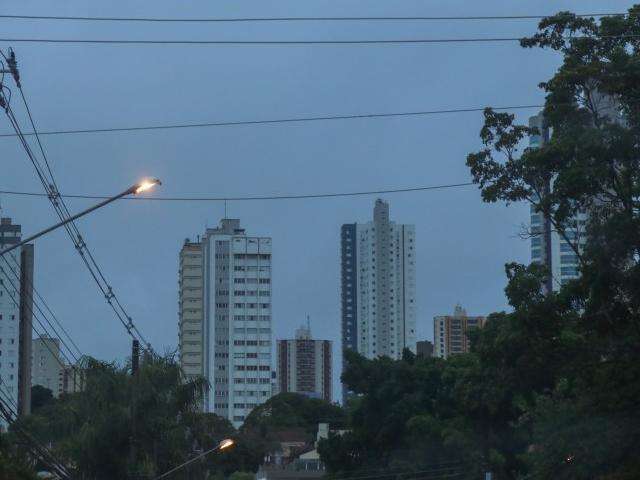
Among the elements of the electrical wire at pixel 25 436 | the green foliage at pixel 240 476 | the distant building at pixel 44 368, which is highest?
the distant building at pixel 44 368

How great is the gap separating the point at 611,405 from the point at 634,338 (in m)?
2.57

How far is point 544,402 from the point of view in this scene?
146 feet

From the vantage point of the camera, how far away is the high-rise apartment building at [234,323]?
148125 millimetres

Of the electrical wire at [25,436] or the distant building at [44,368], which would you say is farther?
the distant building at [44,368]

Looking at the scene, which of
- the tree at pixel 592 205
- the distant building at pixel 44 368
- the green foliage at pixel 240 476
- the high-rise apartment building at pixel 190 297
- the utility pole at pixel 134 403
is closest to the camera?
the tree at pixel 592 205

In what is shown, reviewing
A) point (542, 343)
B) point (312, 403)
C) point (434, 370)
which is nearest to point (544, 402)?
point (542, 343)

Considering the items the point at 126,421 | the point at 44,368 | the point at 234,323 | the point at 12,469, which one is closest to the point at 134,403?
the point at 126,421

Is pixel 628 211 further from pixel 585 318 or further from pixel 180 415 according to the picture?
Answer: pixel 180 415

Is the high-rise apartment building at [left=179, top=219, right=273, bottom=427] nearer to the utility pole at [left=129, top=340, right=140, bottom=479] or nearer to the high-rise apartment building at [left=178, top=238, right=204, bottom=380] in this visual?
the high-rise apartment building at [left=178, top=238, right=204, bottom=380]

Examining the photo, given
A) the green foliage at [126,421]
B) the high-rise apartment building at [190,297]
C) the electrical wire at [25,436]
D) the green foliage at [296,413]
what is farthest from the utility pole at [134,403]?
the high-rise apartment building at [190,297]

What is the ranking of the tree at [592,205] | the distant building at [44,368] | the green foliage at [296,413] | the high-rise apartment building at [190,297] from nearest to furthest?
1. the tree at [592,205]
2. the green foliage at [296,413]
3. the high-rise apartment building at [190,297]
4. the distant building at [44,368]

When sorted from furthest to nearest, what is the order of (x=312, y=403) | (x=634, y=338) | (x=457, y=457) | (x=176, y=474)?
(x=312, y=403)
(x=457, y=457)
(x=176, y=474)
(x=634, y=338)

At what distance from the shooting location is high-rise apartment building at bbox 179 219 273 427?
486ft

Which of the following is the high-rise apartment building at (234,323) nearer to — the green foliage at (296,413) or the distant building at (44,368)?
the green foliage at (296,413)
